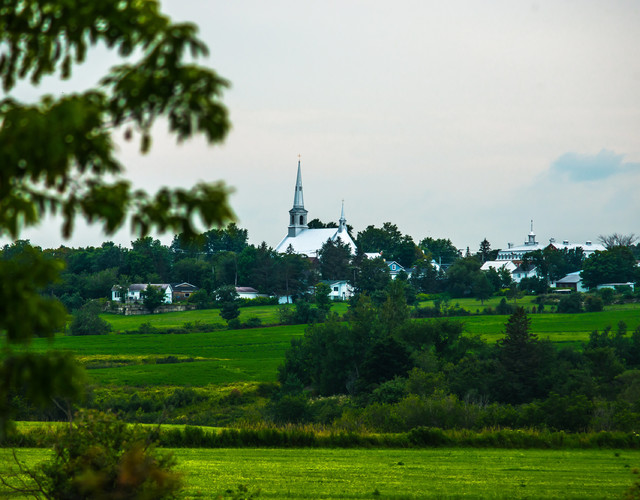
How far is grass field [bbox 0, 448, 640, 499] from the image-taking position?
21297mm

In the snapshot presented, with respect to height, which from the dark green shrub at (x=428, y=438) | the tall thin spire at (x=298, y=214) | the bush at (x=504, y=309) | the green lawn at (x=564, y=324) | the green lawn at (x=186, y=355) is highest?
the tall thin spire at (x=298, y=214)

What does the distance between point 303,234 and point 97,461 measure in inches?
6513

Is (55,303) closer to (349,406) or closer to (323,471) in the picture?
(323,471)

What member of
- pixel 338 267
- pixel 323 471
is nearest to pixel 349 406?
pixel 323 471

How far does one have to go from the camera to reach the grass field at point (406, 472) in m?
21.3

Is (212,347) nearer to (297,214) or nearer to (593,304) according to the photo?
(593,304)

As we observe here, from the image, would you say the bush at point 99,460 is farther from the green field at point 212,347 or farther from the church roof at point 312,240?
the church roof at point 312,240

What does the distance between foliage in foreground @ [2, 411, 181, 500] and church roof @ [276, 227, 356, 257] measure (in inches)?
6034

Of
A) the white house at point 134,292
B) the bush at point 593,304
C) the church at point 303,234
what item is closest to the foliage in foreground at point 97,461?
the bush at point 593,304

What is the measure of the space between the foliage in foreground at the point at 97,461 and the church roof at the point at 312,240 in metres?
153

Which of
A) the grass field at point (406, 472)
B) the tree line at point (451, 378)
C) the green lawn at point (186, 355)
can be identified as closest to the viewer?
the grass field at point (406, 472)

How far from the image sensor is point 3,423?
5129 mm

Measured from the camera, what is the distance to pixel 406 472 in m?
25.2

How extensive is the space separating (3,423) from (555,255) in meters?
151
